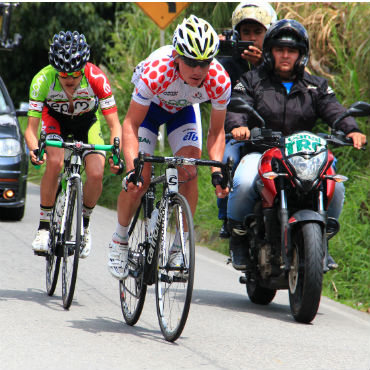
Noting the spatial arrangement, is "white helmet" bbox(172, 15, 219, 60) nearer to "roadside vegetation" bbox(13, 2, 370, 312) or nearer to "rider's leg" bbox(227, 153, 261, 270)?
"rider's leg" bbox(227, 153, 261, 270)

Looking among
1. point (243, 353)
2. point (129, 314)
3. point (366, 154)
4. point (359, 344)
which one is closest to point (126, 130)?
point (129, 314)

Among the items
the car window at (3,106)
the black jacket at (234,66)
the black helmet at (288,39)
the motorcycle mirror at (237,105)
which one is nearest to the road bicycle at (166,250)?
the motorcycle mirror at (237,105)

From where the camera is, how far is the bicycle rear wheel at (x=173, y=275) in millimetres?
5570

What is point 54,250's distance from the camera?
726 centimetres

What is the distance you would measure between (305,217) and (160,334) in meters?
1.33

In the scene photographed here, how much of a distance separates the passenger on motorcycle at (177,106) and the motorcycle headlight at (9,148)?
502 cm

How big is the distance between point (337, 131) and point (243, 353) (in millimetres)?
2164

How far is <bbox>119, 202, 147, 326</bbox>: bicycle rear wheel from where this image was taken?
616 centimetres

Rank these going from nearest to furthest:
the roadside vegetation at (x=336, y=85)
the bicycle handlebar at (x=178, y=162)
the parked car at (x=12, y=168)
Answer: the bicycle handlebar at (x=178, y=162) → the roadside vegetation at (x=336, y=85) → the parked car at (x=12, y=168)

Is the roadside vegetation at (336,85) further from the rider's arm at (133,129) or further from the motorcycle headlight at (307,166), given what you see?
the rider's arm at (133,129)

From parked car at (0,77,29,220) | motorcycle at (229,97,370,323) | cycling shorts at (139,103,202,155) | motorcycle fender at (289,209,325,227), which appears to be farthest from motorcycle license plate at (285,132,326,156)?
parked car at (0,77,29,220)

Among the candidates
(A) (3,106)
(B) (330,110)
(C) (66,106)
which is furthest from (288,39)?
(A) (3,106)

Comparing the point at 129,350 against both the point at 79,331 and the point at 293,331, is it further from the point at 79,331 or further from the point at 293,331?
the point at 293,331

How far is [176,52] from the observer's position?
20.4 feet
